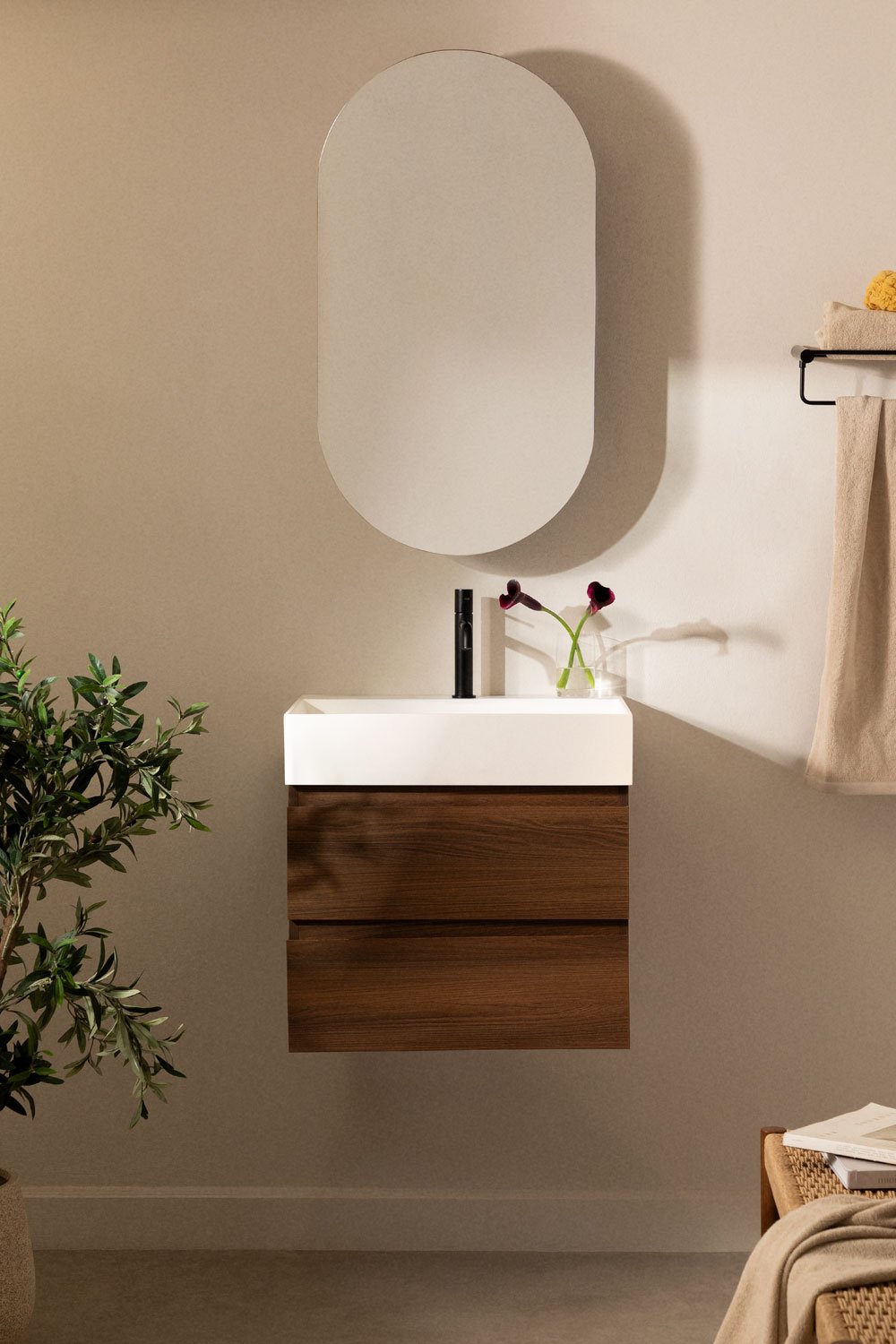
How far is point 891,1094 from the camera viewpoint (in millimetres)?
2447

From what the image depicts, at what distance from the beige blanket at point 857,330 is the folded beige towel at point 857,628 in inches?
4.0

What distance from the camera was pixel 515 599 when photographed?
236 cm

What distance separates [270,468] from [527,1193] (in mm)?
1525

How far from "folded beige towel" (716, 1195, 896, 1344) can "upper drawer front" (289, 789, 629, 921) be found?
640 millimetres

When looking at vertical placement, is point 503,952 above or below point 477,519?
below

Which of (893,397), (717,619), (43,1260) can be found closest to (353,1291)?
(43,1260)

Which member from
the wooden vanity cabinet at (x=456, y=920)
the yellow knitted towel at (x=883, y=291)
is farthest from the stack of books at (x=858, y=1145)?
the yellow knitted towel at (x=883, y=291)

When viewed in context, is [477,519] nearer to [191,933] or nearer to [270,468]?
[270,468]

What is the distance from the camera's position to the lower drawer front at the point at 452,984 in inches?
79.5

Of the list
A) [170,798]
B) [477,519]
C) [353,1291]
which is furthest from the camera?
[477,519]

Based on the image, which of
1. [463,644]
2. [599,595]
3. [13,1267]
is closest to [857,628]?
[599,595]

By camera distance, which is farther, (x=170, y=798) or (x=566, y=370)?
(x=566, y=370)

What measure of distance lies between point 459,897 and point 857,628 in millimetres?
938

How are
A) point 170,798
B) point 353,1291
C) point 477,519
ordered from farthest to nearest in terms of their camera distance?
point 477,519
point 353,1291
point 170,798
